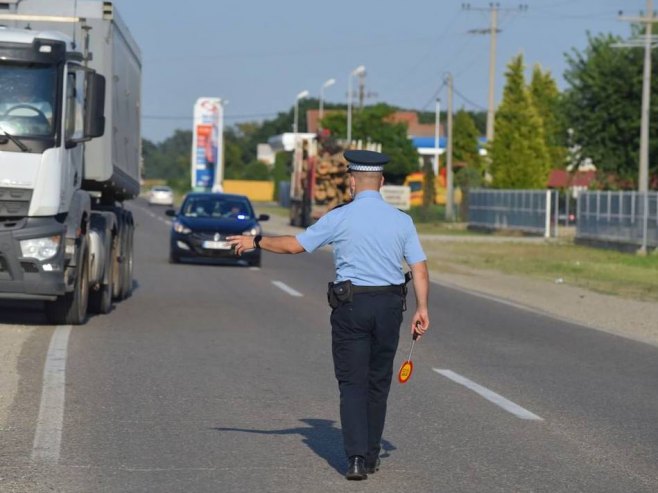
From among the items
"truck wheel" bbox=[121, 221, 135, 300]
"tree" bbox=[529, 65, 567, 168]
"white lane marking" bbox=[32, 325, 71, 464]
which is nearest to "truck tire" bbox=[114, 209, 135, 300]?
"truck wheel" bbox=[121, 221, 135, 300]

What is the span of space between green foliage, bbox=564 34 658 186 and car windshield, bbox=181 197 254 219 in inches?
1036

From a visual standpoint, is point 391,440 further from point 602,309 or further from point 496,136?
point 496,136

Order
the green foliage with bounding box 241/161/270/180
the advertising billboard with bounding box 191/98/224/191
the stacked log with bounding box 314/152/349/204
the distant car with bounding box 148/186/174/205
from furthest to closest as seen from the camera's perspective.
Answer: the green foliage with bounding box 241/161/270/180
the distant car with bounding box 148/186/174/205
the advertising billboard with bounding box 191/98/224/191
the stacked log with bounding box 314/152/349/204

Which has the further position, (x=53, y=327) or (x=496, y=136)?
(x=496, y=136)

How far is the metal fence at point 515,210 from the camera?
5534 centimetres

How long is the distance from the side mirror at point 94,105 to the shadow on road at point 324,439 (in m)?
6.05

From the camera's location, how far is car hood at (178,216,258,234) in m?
28.2

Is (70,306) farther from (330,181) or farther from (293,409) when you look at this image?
(330,181)

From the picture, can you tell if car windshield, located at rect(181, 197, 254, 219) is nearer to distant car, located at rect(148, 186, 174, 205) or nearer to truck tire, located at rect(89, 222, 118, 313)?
truck tire, located at rect(89, 222, 118, 313)

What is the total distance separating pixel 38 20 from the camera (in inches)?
663

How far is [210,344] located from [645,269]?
21.8 meters

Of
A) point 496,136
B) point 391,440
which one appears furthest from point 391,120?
point 391,440

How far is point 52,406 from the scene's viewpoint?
997cm

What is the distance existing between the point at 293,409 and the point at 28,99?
5825 millimetres
